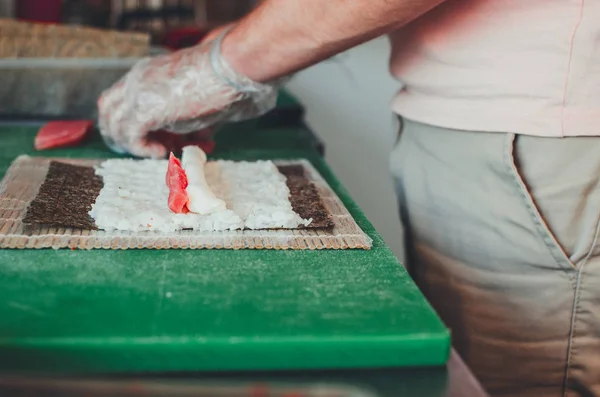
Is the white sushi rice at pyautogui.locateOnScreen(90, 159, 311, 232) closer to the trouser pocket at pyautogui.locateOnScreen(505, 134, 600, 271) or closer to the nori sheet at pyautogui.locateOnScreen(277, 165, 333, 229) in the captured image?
the nori sheet at pyautogui.locateOnScreen(277, 165, 333, 229)

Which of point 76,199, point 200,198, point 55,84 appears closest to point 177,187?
point 200,198

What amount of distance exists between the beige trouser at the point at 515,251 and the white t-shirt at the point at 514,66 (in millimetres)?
→ 34

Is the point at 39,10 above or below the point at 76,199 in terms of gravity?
below

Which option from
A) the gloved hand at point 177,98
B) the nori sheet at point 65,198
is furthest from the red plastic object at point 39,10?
the nori sheet at point 65,198

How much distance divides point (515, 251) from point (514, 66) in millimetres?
311

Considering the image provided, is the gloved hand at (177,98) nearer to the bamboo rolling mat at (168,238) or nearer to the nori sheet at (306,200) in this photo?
the nori sheet at (306,200)

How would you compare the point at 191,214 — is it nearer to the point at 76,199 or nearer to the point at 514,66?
the point at 76,199

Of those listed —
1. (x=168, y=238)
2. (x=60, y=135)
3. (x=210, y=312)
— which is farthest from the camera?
(x=60, y=135)

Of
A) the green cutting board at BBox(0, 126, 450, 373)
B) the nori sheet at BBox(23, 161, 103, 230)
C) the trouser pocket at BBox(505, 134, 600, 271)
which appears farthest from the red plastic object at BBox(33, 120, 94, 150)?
the trouser pocket at BBox(505, 134, 600, 271)

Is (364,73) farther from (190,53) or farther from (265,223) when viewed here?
(265,223)

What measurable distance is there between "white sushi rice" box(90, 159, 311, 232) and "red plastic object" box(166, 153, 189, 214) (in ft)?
0.05

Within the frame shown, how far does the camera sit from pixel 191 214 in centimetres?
91

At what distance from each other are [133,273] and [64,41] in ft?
3.39

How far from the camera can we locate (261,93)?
3.97 ft
